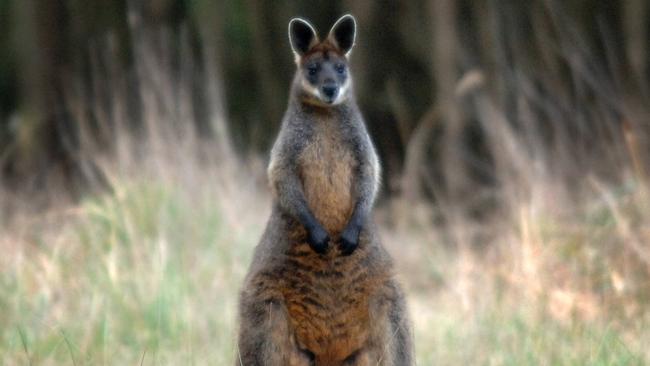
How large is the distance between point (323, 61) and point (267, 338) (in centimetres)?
147

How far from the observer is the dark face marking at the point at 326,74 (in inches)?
249

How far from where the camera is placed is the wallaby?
6.04 meters

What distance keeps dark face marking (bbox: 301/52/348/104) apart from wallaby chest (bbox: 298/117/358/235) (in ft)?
0.65

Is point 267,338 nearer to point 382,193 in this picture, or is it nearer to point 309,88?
point 309,88

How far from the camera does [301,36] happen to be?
6703 mm

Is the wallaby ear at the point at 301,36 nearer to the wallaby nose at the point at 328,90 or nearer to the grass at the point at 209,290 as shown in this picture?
the wallaby nose at the point at 328,90

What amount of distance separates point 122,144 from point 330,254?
5.10 meters

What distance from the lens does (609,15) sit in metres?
17.4

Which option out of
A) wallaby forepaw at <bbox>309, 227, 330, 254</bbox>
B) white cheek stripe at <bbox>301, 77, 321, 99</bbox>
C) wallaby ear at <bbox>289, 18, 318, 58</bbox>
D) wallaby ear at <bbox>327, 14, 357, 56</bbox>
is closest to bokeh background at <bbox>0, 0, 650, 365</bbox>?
wallaby forepaw at <bbox>309, 227, 330, 254</bbox>

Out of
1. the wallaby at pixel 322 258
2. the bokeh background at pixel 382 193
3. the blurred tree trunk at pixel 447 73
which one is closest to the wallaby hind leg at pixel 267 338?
the wallaby at pixel 322 258

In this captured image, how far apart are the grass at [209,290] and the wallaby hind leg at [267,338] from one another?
99cm

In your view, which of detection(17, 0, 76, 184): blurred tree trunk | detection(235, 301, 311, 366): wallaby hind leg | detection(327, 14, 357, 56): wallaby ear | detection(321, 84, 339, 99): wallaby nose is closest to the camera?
detection(235, 301, 311, 366): wallaby hind leg

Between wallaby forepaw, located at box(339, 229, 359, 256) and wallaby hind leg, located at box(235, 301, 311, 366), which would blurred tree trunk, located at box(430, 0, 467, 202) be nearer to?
wallaby forepaw, located at box(339, 229, 359, 256)

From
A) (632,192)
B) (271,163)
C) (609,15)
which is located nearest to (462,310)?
(632,192)
